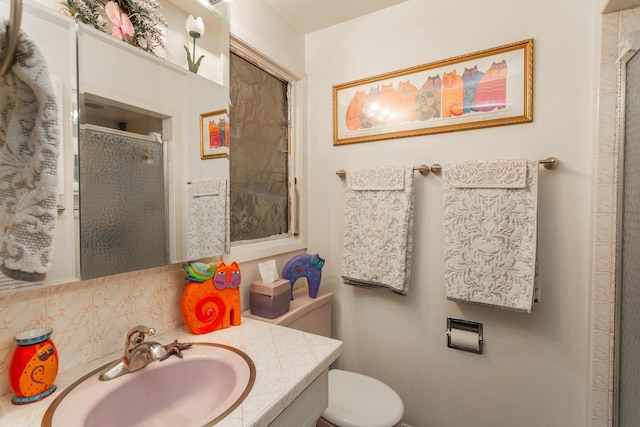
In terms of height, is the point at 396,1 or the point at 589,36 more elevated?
the point at 396,1

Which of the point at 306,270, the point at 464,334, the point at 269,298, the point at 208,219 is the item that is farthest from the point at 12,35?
the point at 464,334

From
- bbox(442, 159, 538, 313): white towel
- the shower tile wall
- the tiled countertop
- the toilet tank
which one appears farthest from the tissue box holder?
the shower tile wall

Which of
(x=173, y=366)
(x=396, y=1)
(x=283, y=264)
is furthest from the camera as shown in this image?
(x=283, y=264)

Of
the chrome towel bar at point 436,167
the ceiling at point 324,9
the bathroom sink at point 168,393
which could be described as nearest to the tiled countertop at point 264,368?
the bathroom sink at point 168,393

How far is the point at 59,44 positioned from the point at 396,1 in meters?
1.43

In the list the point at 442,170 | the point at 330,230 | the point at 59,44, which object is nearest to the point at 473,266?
the point at 442,170

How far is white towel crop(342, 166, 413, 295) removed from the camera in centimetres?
147

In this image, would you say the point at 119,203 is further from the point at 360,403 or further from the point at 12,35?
the point at 360,403

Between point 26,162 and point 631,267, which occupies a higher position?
point 26,162

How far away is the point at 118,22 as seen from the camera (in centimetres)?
91

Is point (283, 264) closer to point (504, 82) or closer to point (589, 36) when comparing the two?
point (504, 82)

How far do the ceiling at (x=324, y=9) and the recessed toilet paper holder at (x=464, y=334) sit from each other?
62.6 inches

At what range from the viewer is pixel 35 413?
0.67 meters

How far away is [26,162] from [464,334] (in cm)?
158
